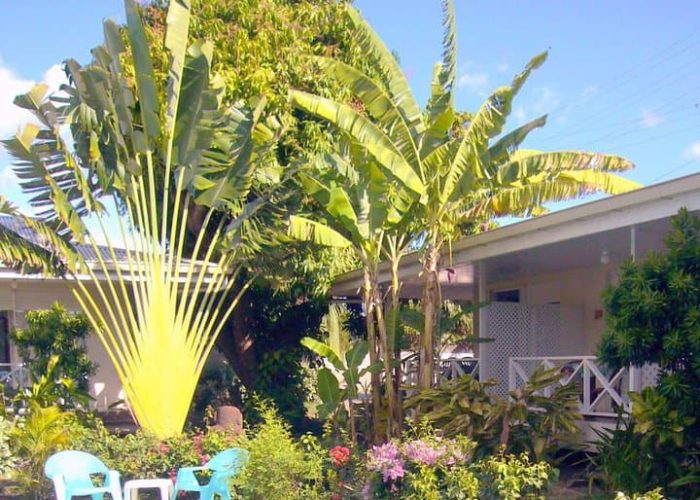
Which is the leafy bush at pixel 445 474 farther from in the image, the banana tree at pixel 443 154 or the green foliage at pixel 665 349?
the banana tree at pixel 443 154

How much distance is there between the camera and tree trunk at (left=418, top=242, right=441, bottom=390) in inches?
416

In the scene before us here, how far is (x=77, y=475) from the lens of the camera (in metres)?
8.47

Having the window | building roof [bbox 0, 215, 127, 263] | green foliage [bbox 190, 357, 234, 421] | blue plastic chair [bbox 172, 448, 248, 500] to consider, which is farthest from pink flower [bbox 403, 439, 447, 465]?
green foliage [bbox 190, 357, 234, 421]

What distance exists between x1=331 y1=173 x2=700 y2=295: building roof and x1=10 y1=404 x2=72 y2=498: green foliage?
5526 millimetres

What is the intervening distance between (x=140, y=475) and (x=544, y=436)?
4816 mm

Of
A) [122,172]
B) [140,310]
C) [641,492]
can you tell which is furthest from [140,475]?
[641,492]

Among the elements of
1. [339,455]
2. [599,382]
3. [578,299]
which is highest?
[578,299]

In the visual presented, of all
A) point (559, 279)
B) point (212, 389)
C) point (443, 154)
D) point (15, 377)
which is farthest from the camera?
point (212, 389)

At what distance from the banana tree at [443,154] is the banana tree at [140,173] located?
174cm

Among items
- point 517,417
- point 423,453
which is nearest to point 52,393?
point 517,417

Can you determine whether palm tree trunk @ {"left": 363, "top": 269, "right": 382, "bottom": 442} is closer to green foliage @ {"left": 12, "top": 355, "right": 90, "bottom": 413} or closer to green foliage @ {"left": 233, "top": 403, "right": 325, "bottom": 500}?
green foliage @ {"left": 233, "top": 403, "right": 325, "bottom": 500}

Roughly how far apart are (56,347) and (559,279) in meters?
9.12

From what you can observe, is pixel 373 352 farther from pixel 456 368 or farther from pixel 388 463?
pixel 388 463

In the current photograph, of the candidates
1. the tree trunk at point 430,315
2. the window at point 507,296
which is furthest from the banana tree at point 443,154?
the window at point 507,296
